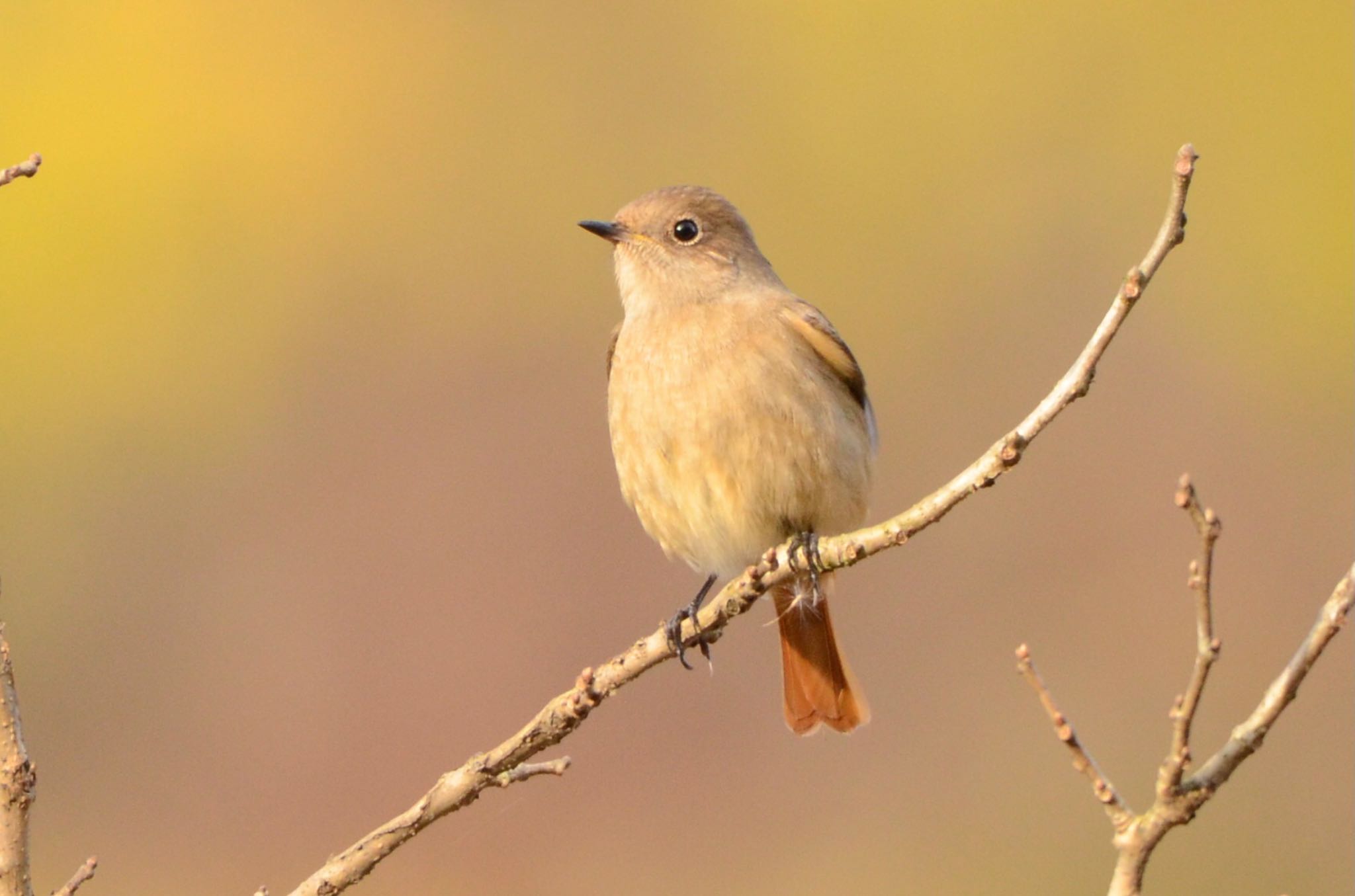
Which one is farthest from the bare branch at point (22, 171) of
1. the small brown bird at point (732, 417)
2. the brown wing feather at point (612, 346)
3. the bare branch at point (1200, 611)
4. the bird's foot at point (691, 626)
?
the brown wing feather at point (612, 346)

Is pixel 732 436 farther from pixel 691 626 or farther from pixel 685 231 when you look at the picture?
pixel 685 231

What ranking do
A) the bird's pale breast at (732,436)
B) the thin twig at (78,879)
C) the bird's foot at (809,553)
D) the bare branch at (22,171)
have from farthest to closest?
the bird's pale breast at (732,436)
the bird's foot at (809,553)
the thin twig at (78,879)
the bare branch at (22,171)

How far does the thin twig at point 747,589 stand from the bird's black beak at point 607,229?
1.56 meters

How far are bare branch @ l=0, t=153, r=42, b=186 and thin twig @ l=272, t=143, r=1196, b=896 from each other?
1.17 meters

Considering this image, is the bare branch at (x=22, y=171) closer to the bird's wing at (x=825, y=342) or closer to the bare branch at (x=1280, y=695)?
the bare branch at (x=1280, y=695)

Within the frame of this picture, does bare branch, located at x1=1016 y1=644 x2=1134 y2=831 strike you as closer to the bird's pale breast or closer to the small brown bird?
the small brown bird

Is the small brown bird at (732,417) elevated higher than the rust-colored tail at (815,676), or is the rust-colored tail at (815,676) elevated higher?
the small brown bird at (732,417)

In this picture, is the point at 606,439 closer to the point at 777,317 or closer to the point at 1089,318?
the point at 1089,318

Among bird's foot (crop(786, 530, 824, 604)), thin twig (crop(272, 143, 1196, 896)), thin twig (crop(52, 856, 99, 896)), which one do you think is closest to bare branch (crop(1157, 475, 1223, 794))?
thin twig (crop(272, 143, 1196, 896))

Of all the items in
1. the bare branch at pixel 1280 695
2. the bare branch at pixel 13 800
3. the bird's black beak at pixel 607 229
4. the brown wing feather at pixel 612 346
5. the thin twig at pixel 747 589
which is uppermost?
the bird's black beak at pixel 607 229

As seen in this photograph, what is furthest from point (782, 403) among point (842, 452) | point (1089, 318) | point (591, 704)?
point (1089, 318)

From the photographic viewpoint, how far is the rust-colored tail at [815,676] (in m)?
4.46

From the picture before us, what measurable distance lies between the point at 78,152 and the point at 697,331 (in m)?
8.18

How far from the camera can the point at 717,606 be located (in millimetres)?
3092
